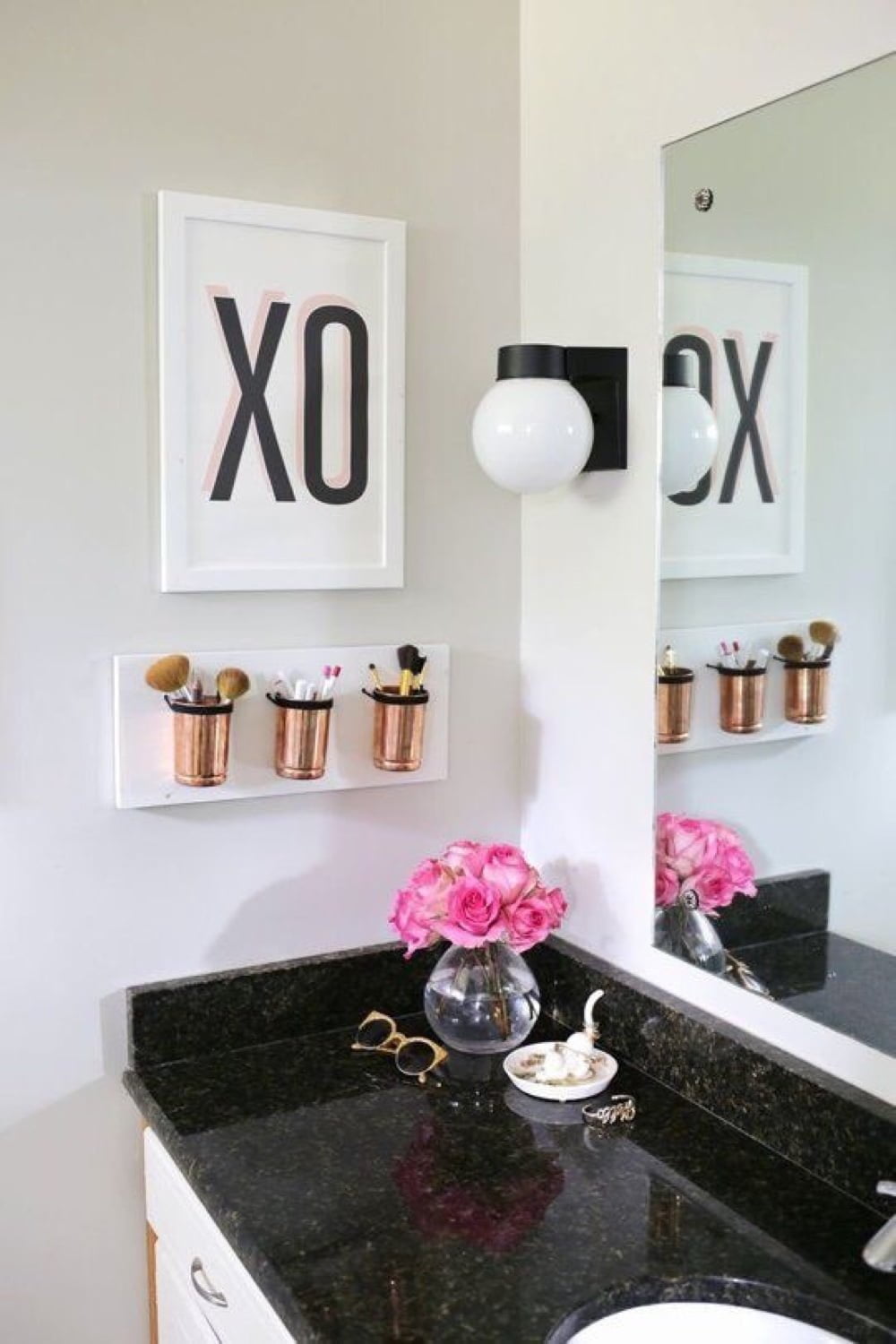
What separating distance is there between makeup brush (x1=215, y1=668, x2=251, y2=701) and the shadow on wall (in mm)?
490

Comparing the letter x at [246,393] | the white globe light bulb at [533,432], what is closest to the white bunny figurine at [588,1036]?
the white globe light bulb at [533,432]

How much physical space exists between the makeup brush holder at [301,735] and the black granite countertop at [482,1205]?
0.35 meters

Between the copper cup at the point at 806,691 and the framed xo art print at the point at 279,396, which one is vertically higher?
the framed xo art print at the point at 279,396

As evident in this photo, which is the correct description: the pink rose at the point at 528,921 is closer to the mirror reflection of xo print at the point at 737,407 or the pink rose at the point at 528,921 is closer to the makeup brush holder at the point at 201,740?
the makeup brush holder at the point at 201,740

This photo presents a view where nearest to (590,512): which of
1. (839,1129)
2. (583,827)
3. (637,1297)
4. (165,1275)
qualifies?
(583,827)

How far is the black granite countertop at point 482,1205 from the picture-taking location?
3.67ft

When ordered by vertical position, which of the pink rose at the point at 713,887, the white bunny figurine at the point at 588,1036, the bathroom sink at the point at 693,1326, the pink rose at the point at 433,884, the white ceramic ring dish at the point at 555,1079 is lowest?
the bathroom sink at the point at 693,1326

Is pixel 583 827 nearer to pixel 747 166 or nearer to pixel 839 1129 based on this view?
pixel 839 1129

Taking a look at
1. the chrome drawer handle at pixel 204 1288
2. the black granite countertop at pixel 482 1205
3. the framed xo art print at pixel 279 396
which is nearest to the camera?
the black granite countertop at pixel 482 1205

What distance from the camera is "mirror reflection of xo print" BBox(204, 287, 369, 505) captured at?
1572 mm

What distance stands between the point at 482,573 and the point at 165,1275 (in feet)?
3.08

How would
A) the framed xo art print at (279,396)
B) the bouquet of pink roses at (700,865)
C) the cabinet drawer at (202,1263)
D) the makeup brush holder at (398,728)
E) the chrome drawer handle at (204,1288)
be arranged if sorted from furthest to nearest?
the makeup brush holder at (398,728)
the framed xo art print at (279,396)
the bouquet of pink roses at (700,865)
the chrome drawer handle at (204,1288)
the cabinet drawer at (202,1263)

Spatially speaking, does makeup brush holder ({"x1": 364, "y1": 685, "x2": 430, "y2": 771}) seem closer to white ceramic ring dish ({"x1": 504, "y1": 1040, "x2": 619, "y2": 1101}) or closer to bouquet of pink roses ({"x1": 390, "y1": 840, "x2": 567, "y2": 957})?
bouquet of pink roses ({"x1": 390, "y1": 840, "x2": 567, "y2": 957})

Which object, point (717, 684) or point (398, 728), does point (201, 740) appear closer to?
point (398, 728)
